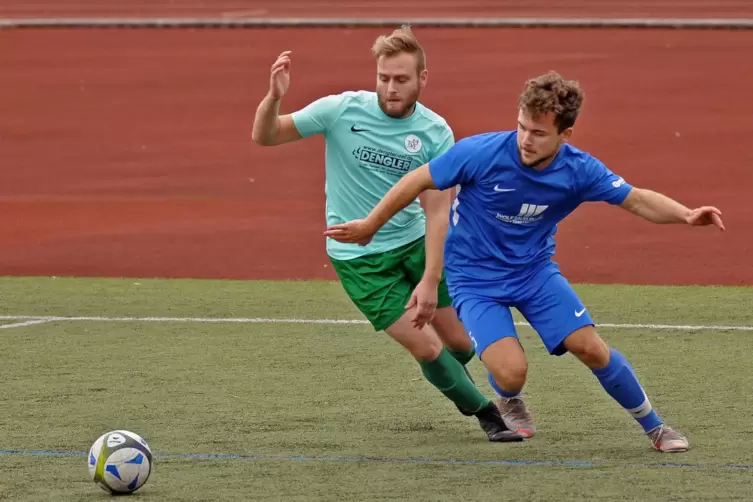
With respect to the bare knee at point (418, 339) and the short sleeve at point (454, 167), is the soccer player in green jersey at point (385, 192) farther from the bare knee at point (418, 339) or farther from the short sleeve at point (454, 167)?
the short sleeve at point (454, 167)

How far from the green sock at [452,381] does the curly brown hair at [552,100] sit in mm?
1143

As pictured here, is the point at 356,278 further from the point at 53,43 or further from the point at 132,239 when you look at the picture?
the point at 53,43

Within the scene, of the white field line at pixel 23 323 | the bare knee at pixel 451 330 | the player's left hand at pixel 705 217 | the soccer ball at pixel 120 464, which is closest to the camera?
the soccer ball at pixel 120 464

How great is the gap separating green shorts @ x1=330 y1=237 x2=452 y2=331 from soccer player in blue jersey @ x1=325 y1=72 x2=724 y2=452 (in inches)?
13.2

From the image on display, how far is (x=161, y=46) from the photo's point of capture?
51.3 ft

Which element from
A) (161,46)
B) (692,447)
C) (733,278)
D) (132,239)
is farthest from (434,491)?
(161,46)

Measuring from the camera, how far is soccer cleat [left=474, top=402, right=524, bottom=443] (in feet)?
17.9

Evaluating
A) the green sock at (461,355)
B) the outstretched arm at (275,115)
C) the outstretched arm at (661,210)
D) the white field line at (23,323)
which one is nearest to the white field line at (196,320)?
the white field line at (23,323)

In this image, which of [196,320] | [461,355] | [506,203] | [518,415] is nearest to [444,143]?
[506,203]

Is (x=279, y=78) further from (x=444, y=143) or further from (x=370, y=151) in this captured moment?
(x=444, y=143)

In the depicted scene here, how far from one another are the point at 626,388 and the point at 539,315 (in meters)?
0.44


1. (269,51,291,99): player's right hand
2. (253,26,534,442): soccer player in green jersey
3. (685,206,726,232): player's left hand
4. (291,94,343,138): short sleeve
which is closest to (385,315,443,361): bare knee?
(253,26,534,442): soccer player in green jersey

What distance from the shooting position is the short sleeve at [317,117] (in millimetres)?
5695

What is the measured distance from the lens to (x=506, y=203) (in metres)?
5.15
